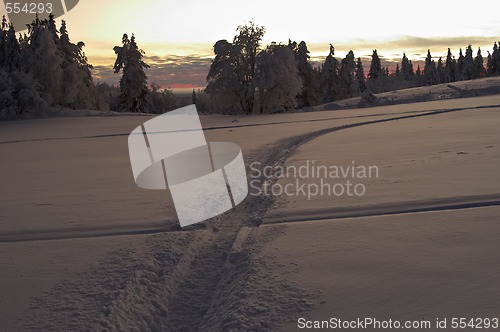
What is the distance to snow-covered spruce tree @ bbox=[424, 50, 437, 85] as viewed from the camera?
100188 millimetres

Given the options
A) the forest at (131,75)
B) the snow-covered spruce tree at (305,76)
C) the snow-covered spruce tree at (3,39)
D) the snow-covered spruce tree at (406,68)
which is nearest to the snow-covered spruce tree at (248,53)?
the forest at (131,75)

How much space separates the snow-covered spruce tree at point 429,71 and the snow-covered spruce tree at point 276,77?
77.9m

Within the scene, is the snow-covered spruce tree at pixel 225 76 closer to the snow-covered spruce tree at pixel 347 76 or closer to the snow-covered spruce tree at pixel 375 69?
the snow-covered spruce tree at pixel 347 76

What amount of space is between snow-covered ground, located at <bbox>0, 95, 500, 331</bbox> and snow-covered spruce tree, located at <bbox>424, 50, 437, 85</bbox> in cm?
10266

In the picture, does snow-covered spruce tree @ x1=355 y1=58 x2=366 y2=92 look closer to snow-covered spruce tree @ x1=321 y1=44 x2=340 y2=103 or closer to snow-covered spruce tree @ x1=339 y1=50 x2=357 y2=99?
snow-covered spruce tree @ x1=339 y1=50 x2=357 y2=99

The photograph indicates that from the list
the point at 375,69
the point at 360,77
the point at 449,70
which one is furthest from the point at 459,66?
the point at 360,77

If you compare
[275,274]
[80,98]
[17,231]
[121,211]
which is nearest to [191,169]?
[121,211]

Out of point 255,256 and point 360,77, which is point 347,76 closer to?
point 360,77

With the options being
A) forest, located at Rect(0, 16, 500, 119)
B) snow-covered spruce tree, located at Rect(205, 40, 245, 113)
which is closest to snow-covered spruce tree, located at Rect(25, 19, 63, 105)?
forest, located at Rect(0, 16, 500, 119)

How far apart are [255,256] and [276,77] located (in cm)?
2975

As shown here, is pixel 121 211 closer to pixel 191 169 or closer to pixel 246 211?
pixel 246 211

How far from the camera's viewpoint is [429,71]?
100938 millimetres

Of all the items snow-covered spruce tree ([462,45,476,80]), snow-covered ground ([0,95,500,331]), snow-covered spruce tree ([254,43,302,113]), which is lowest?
snow-covered ground ([0,95,500,331])

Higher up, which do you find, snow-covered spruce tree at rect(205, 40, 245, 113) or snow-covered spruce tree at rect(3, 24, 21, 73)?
snow-covered spruce tree at rect(3, 24, 21, 73)
